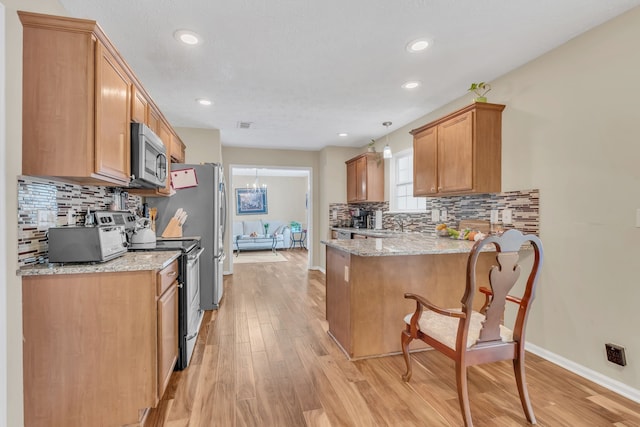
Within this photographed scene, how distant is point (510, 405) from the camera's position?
1.84 meters

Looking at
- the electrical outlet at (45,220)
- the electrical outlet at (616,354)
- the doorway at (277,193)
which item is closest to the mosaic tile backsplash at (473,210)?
the electrical outlet at (616,354)

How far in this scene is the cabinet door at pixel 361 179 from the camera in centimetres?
507

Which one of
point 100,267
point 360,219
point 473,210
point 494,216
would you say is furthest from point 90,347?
point 360,219

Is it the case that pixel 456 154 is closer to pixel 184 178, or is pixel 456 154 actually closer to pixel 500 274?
pixel 500 274

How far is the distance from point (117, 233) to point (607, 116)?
3241 mm

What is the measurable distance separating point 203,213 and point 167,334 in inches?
67.0

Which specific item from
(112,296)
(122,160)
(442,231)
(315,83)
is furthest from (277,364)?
(315,83)

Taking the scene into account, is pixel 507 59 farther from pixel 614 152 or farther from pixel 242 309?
pixel 242 309

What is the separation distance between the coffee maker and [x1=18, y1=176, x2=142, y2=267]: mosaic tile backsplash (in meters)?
4.04

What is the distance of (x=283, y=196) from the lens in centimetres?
968

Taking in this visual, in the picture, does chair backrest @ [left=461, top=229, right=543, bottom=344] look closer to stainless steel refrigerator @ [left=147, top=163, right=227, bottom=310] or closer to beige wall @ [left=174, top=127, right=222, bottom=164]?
stainless steel refrigerator @ [left=147, top=163, right=227, bottom=310]

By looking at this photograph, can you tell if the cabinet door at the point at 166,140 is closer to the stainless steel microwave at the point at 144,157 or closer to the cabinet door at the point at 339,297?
the stainless steel microwave at the point at 144,157

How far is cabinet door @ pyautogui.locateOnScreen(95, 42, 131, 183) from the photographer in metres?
1.60

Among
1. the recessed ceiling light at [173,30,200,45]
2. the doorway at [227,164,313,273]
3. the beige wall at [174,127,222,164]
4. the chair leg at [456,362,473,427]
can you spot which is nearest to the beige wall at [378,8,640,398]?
the chair leg at [456,362,473,427]
